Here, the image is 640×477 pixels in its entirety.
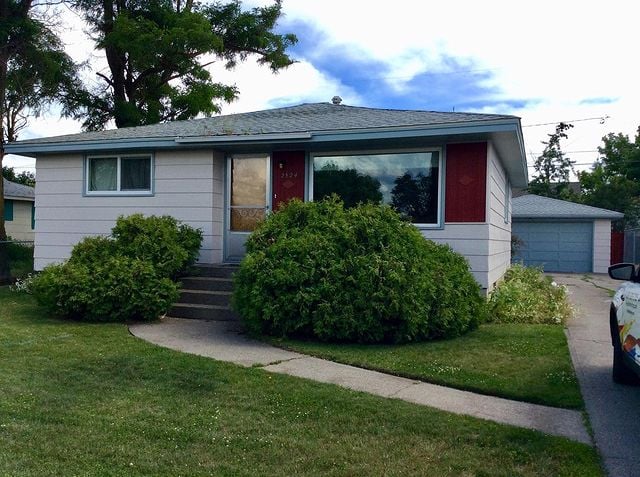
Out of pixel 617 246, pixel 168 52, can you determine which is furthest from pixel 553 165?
pixel 168 52

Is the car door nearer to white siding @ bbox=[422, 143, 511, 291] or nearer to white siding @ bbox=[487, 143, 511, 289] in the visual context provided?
white siding @ bbox=[422, 143, 511, 291]

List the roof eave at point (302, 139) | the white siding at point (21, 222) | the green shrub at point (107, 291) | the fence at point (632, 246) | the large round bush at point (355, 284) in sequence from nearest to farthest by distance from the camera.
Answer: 1. the large round bush at point (355, 284)
2. the green shrub at point (107, 291)
3. the roof eave at point (302, 139)
4. the fence at point (632, 246)
5. the white siding at point (21, 222)

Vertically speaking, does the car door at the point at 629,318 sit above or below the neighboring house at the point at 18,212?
below

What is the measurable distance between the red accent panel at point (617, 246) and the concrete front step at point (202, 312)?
20.4 meters

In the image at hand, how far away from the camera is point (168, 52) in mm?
19719

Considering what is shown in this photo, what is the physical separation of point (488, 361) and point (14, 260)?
13.1 meters

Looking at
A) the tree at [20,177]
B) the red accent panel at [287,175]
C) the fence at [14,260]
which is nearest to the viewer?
the red accent panel at [287,175]

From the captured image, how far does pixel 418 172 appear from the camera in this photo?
10242mm

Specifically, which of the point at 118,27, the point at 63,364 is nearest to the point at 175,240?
the point at 63,364

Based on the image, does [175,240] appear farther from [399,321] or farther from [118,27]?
[118,27]

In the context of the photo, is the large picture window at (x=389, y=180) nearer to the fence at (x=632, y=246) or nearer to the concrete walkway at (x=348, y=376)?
the concrete walkway at (x=348, y=376)

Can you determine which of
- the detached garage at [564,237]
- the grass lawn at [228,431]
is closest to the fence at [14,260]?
the grass lawn at [228,431]

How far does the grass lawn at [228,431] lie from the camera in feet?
12.3

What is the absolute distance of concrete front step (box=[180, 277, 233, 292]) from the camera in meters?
9.98
